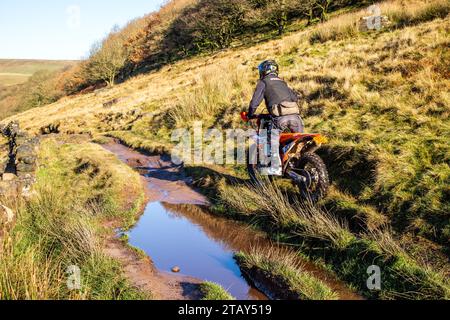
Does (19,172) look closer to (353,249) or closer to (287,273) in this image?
(287,273)

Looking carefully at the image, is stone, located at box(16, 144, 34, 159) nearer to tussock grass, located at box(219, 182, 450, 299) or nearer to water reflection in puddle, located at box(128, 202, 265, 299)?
water reflection in puddle, located at box(128, 202, 265, 299)

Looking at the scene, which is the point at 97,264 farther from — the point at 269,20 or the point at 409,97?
the point at 269,20

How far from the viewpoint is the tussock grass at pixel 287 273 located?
4332 mm

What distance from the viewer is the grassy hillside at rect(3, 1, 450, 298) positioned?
5070 mm

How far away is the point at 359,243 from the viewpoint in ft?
17.3

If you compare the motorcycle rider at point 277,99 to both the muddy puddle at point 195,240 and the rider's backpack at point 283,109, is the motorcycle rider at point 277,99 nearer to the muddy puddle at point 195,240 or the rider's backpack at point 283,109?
the rider's backpack at point 283,109

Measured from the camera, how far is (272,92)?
746 centimetres

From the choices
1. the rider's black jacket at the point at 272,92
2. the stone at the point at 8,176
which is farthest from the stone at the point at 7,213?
the rider's black jacket at the point at 272,92

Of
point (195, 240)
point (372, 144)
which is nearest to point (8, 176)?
point (195, 240)

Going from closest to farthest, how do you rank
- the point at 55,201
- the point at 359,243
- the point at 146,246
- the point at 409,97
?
the point at 359,243 → the point at 146,246 → the point at 55,201 → the point at 409,97

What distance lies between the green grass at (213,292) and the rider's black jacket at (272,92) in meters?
3.91

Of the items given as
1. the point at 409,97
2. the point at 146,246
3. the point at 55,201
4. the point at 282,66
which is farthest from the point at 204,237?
the point at 282,66

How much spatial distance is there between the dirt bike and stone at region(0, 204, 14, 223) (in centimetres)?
442
